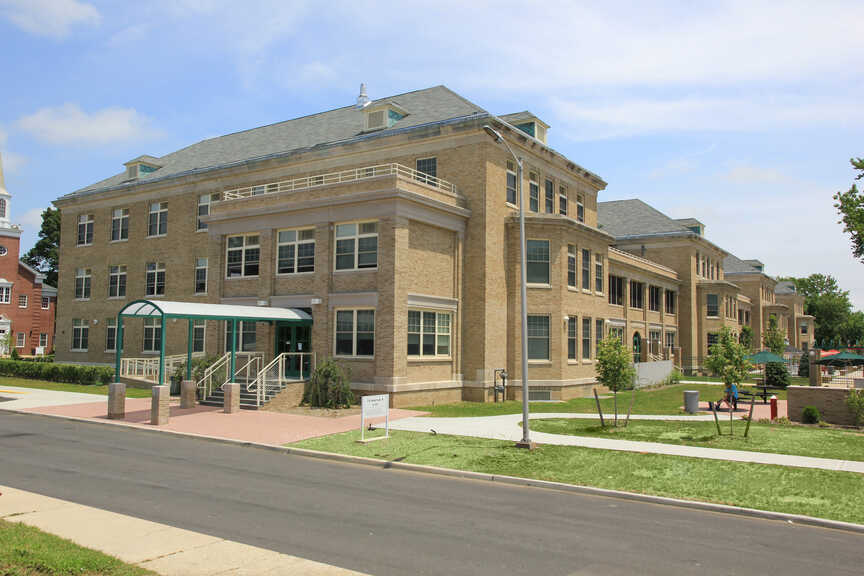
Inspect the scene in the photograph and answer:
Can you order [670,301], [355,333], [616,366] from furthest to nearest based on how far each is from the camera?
[670,301]
[355,333]
[616,366]

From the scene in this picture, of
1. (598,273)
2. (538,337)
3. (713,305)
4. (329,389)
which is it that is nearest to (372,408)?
(329,389)

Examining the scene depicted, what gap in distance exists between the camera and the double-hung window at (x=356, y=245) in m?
27.1

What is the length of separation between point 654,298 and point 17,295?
2627 inches

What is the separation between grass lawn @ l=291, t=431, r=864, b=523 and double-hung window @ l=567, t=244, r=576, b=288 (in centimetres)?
1646

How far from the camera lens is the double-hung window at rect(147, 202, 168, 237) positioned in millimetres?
42000

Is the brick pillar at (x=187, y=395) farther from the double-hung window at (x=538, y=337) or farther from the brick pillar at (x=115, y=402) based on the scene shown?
the double-hung window at (x=538, y=337)

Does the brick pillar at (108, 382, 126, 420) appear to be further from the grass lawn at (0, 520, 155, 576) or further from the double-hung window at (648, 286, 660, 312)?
the double-hung window at (648, 286, 660, 312)

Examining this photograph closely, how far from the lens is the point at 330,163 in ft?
112

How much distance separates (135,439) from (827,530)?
17.2 metres

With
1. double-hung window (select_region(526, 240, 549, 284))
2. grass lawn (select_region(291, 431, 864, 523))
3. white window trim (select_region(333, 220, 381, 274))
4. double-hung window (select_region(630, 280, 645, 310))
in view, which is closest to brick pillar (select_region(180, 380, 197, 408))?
white window trim (select_region(333, 220, 381, 274))

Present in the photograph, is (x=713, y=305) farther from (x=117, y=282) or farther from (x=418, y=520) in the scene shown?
(x=418, y=520)

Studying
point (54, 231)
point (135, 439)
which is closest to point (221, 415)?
point (135, 439)

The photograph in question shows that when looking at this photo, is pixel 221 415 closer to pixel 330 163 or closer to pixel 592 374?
pixel 330 163

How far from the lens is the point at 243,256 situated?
31.1m
